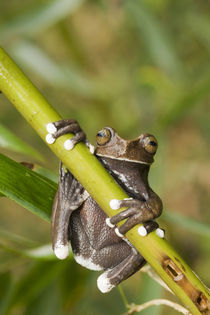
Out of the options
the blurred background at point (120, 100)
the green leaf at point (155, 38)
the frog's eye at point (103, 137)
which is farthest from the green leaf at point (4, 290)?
the green leaf at point (155, 38)

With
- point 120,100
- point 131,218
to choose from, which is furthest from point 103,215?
point 120,100

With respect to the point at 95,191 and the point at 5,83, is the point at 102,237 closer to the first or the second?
the point at 95,191

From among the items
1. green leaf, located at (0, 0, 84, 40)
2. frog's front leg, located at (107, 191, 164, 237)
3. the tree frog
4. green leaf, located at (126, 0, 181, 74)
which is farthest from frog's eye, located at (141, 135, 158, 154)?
green leaf, located at (126, 0, 181, 74)

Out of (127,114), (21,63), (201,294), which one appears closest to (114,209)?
(201,294)

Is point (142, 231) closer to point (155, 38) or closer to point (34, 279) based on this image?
point (34, 279)

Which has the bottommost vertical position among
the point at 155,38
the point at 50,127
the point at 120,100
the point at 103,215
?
the point at 120,100

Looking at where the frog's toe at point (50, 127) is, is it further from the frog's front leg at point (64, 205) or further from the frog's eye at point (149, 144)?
the frog's eye at point (149, 144)
